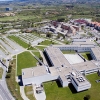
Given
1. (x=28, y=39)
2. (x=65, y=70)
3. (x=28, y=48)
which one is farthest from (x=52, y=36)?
(x=65, y=70)

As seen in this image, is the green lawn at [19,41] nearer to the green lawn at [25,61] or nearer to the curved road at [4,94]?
the green lawn at [25,61]

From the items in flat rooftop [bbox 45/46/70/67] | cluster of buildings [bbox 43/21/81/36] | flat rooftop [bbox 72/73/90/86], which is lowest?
flat rooftop [bbox 72/73/90/86]

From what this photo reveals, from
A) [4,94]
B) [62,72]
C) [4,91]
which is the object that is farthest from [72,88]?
[4,91]

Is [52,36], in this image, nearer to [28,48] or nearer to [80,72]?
[28,48]

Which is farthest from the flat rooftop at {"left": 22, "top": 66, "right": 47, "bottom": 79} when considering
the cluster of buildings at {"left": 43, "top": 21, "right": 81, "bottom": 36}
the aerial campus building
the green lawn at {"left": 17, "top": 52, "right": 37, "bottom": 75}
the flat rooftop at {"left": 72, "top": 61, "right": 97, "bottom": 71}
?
the cluster of buildings at {"left": 43, "top": 21, "right": 81, "bottom": 36}

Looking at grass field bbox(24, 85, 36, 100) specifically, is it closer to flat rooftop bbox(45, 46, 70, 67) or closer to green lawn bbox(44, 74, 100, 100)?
green lawn bbox(44, 74, 100, 100)

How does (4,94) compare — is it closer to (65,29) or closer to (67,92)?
(67,92)

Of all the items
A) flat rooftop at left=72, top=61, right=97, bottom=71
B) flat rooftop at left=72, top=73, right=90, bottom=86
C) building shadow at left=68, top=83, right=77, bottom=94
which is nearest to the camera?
flat rooftop at left=72, top=73, right=90, bottom=86

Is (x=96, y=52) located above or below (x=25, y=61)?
above

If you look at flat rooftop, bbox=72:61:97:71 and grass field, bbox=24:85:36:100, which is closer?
grass field, bbox=24:85:36:100

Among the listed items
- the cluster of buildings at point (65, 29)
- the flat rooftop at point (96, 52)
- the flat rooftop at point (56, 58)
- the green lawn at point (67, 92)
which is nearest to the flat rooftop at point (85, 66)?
the flat rooftop at point (56, 58)
